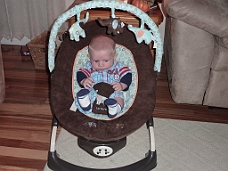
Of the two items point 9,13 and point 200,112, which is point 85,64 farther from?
point 9,13

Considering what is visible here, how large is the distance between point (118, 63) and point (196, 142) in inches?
26.8

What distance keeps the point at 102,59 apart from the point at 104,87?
16 cm

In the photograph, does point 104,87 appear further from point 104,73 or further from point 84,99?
point 84,99

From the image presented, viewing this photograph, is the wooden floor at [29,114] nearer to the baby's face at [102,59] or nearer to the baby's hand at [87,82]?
the baby's hand at [87,82]

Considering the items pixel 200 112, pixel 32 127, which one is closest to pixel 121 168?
pixel 32 127

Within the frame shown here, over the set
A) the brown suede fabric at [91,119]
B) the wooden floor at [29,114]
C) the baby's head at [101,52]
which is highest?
the baby's head at [101,52]

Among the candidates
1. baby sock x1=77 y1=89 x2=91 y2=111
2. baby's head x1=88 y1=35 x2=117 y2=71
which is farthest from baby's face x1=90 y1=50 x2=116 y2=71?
baby sock x1=77 y1=89 x2=91 y2=111

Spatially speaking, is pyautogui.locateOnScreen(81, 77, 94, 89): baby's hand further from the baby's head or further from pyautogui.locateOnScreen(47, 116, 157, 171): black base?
pyautogui.locateOnScreen(47, 116, 157, 171): black base

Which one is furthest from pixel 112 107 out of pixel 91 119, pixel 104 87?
pixel 104 87

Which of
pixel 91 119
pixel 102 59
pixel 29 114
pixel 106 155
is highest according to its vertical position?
pixel 102 59

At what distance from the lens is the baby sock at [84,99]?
4.62 ft

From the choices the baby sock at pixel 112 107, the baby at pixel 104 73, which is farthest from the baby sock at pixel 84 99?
the baby sock at pixel 112 107

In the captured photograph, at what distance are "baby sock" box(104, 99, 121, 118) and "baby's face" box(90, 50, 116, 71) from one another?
0.86 feet

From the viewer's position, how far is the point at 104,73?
1640 mm
